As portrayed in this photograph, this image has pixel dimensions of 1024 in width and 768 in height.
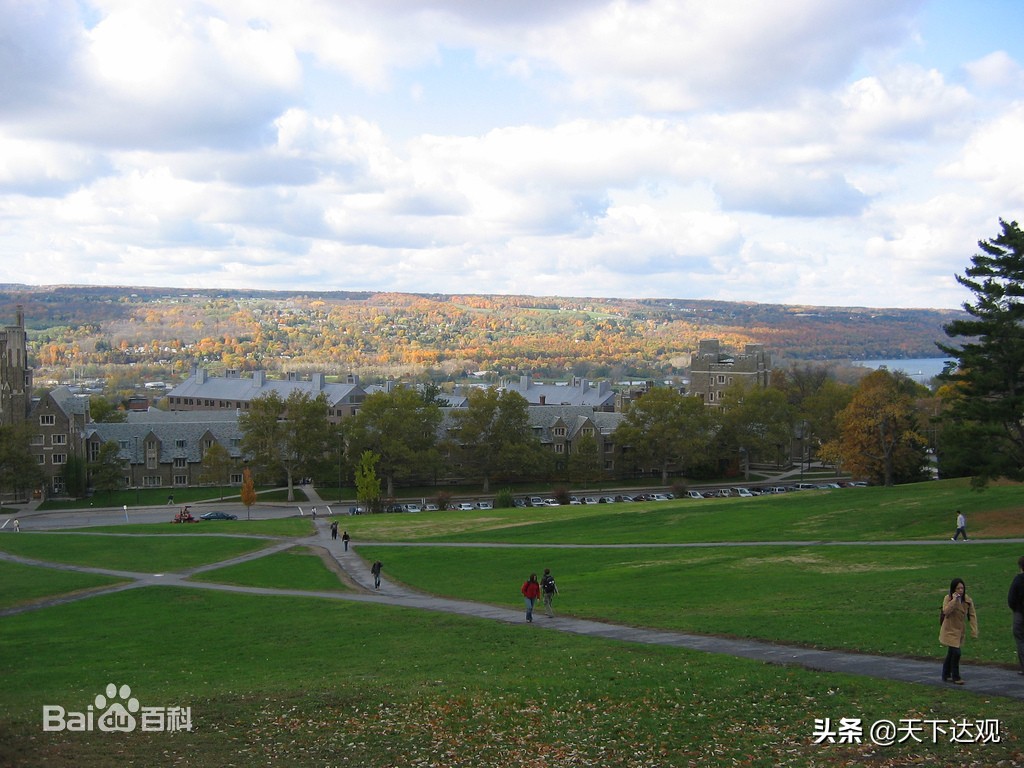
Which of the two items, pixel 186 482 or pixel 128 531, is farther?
pixel 186 482

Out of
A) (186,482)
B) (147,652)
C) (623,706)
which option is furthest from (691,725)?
(186,482)

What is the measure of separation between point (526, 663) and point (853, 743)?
31.4ft

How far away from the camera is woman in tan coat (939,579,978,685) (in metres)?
19.4

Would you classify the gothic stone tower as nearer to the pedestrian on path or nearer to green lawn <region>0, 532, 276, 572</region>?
green lawn <region>0, 532, 276, 572</region>

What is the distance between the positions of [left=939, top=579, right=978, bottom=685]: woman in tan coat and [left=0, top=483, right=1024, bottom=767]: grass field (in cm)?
60

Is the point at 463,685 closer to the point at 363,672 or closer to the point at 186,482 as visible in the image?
the point at 363,672

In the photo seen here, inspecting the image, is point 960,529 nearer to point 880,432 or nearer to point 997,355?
point 997,355

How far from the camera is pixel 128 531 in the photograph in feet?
229

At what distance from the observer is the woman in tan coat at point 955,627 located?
1939cm

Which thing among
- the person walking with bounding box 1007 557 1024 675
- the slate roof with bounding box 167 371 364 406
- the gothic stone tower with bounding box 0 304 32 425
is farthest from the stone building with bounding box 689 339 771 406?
the person walking with bounding box 1007 557 1024 675

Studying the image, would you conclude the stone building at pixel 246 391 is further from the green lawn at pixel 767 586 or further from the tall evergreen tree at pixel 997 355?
the tall evergreen tree at pixel 997 355

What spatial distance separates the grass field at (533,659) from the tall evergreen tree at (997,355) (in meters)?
2.69

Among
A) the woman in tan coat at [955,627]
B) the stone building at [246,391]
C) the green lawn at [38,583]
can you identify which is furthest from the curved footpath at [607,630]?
the stone building at [246,391]

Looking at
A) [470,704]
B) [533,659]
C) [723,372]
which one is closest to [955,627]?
[470,704]
